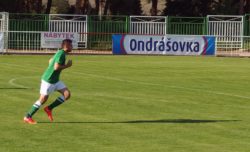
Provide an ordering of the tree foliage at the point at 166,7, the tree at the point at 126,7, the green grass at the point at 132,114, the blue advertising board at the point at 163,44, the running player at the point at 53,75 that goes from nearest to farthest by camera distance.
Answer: the green grass at the point at 132,114 → the running player at the point at 53,75 → the blue advertising board at the point at 163,44 → the tree foliage at the point at 166,7 → the tree at the point at 126,7

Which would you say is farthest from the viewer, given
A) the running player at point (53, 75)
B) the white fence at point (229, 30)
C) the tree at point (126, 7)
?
the tree at point (126, 7)

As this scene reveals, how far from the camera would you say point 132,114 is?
1784 cm

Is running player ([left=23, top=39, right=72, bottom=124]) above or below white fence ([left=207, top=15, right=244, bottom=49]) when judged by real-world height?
below

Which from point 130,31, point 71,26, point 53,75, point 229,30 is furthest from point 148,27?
point 53,75

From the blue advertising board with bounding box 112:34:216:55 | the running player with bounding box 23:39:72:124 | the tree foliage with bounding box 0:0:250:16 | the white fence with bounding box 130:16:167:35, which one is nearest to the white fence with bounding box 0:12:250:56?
the white fence with bounding box 130:16:167:35

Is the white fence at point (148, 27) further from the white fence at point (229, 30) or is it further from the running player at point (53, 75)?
the running player at point (53, 75)

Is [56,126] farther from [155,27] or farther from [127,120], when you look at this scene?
[155,27]

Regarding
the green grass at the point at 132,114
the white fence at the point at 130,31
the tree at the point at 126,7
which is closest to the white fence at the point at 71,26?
the white fence at the point at 130,31

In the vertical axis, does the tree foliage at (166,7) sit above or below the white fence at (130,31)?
above

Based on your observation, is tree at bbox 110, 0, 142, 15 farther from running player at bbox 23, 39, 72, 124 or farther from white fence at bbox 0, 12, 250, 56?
running player at bbox 23, 39, 72, 124

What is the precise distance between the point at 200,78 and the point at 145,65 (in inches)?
358

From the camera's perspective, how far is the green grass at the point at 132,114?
13.3 metres

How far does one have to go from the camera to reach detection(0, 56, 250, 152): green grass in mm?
13336

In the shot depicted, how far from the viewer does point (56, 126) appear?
50.7 feet
